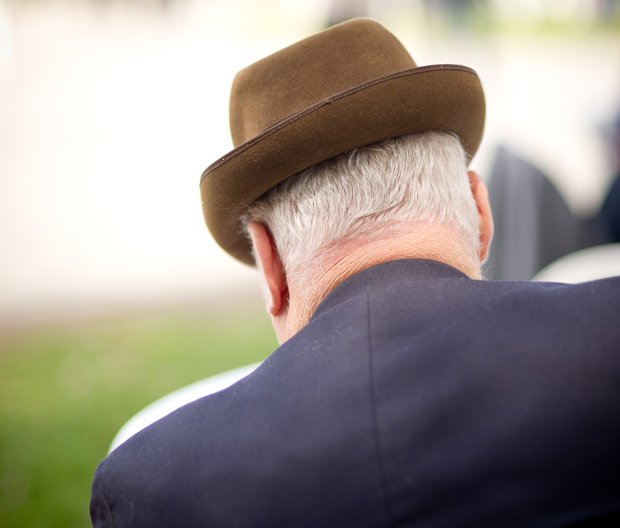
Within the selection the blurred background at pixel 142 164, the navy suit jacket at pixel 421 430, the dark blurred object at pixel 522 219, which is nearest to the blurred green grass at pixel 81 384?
the blurred background at pixel 142 164

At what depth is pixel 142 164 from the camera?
698 centimetres

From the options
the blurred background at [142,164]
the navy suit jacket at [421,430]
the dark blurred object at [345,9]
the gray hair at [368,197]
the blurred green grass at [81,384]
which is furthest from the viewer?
the dark blurred object at [345,9]

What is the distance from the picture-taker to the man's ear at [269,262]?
1.26 meters

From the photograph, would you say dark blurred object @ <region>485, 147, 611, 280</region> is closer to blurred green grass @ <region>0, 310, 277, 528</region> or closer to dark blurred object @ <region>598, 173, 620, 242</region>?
dark blurred object @ <region>598, 173, 620, 242</region>

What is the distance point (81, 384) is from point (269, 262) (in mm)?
3315

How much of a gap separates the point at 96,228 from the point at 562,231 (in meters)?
5.26

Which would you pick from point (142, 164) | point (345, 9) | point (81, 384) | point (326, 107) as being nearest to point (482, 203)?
point (326, 107)

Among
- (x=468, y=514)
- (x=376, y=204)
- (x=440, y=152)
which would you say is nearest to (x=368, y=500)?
(x=468, y=514)

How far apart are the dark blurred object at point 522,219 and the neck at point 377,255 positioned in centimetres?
196

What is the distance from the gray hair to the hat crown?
18 cm

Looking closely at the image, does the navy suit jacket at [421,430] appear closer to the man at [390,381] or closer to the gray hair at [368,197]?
the man at [390,381]

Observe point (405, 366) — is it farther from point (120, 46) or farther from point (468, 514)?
point (120, 46)

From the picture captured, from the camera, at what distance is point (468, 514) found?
2.55 feet

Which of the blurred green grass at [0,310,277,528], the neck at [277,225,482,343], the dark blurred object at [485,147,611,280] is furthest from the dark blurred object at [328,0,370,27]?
the neck at [277,225,482,343]
